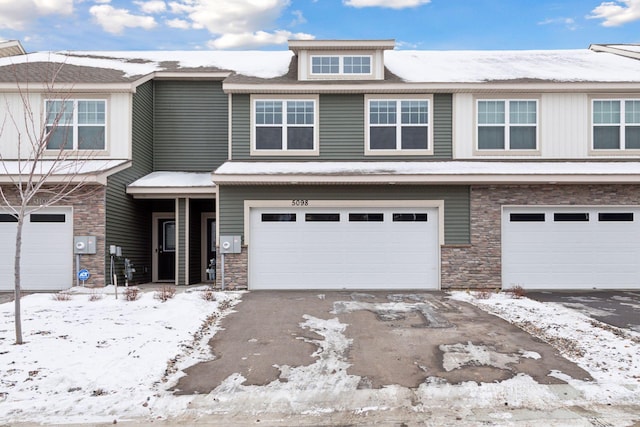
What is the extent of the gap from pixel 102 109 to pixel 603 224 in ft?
46.8

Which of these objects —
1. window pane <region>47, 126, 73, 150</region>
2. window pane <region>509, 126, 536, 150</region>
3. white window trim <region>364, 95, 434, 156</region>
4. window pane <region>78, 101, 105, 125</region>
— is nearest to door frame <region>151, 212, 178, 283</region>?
window pane <region>47, 126, 73, 150</region>

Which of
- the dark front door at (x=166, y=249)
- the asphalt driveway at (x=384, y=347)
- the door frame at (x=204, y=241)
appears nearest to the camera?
the asphalt driveway at (x=384, y=347)

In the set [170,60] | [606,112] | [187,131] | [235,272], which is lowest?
[235,272]

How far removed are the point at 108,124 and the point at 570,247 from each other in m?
13.2

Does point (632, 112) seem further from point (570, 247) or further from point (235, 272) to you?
point (235, 272)

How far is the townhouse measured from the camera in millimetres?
14219

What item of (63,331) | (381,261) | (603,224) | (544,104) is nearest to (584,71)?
(544,104)

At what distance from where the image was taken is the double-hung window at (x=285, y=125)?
50.2 feet

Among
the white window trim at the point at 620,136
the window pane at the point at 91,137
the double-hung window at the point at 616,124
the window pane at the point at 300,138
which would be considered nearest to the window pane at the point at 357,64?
the window pane at the point at 300,138

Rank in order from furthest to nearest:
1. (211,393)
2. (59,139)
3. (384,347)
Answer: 1. (59,139)
2. (384,347)
3. (211,393)

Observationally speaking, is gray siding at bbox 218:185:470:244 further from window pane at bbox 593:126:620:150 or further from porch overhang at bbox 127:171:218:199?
window pane at bbox 593:126:620:150

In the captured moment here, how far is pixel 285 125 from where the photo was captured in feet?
50.2

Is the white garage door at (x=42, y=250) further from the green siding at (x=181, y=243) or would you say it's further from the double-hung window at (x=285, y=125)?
the double-hung window at (x=285, y=125)

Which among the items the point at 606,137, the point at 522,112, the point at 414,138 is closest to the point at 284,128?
the point at 414,138
